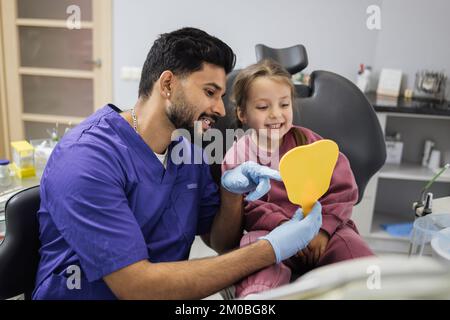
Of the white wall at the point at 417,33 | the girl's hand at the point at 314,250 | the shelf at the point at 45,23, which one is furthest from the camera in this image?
the shelf at the point at 45,23

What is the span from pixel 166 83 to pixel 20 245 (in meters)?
0.49

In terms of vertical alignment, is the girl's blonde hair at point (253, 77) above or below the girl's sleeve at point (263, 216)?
above

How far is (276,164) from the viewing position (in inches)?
46.0

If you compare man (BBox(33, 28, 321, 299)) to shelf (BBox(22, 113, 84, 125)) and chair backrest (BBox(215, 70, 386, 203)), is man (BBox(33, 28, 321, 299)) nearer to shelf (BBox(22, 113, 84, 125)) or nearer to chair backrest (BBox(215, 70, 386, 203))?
chair backrest (BBox(215, 70, 386, 203))

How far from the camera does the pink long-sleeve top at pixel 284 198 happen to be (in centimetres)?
108

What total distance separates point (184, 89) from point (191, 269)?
0.39m

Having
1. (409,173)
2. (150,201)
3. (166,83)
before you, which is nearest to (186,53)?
(166,83)

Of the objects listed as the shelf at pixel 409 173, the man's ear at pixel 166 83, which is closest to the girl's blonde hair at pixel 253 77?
the man's ear at pixel 166 83

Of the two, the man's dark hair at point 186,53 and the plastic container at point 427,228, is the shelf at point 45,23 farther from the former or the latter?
the plastic container at point 427,228

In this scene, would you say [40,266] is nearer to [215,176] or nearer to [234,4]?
[215,176]

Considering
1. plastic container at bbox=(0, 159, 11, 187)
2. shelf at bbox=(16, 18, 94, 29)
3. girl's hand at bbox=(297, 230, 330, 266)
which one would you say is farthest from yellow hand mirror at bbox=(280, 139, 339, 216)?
shelf at bbox=(16, 18, 94, 29)

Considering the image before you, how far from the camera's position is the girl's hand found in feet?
3.41
